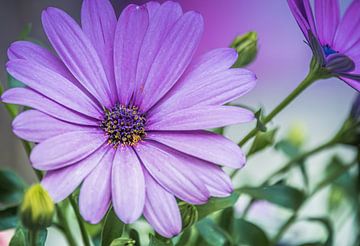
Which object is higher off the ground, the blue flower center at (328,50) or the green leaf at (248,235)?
the blue flower center at (328,50)

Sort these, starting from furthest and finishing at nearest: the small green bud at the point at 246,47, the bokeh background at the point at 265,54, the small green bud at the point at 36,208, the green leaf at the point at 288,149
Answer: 1. the bokeh background at the point at 265,54
2. the green leaf at the point at 288,149
3. the small green bud at the point at 246,47
4. the small green bud at the point at 36,208

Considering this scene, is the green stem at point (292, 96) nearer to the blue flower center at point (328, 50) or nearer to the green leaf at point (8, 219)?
the blue flower center at point (328, 50)

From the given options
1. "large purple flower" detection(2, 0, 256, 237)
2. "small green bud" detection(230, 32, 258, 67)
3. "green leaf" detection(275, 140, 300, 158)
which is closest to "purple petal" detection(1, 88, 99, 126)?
"large purple flower" detection(2, 0, 256, 237)

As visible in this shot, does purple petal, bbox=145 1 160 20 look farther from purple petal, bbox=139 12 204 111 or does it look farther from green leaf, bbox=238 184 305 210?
green leaf, bbox=238 184 305 210

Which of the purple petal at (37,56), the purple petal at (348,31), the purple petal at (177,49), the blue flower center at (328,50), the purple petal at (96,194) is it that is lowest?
the purple petal at (96,194)

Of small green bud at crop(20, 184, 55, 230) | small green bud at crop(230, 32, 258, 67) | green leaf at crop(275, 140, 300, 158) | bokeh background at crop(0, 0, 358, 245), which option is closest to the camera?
small green bud at crop(20, 184, 55, 230)

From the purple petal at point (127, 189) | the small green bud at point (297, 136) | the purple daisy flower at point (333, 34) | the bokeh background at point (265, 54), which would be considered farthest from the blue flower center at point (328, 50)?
the bokeh background at point (265, 54)

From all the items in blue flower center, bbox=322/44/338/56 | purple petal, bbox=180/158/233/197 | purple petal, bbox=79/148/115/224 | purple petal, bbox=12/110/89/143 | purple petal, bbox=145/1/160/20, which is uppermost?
blue flower center, bbox=322/44/338/56

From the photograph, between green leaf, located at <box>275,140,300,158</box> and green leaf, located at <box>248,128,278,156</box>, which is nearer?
green leaf, located at <box>248,128,278,156</box>
